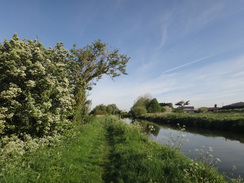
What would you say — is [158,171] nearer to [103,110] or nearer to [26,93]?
[26,93]

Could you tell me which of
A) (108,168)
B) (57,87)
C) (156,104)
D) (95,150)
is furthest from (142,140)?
(156,104)

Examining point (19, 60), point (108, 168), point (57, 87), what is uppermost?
point (19, 60)

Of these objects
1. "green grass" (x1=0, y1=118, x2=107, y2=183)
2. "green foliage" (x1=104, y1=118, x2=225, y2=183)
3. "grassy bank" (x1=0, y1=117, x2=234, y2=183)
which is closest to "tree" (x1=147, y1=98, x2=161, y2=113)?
"grassy bank" (x1=0, y1=117, x2=234, y2=183)

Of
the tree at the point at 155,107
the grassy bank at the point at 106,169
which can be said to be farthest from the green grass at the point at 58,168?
the tree at the point at 155,107

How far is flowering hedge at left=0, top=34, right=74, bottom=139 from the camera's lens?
8.02 metres

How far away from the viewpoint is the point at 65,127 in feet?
36.9

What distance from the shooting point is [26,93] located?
8.74 metres

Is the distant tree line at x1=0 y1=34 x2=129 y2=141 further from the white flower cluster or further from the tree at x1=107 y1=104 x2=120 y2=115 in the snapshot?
the tree at x1=107 y1=104 x2=120 y2=115

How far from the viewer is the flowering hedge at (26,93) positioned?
26.3ft

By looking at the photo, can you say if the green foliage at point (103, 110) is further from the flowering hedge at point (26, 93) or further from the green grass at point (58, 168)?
the green grass at point (58, 168)

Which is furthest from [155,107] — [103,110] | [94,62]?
[94,62]

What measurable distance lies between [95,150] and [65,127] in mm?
3729

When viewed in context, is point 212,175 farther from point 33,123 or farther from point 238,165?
point 33,123

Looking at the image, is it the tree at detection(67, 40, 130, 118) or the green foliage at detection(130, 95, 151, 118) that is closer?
the tree at detection(67, 40, 130, 118)
